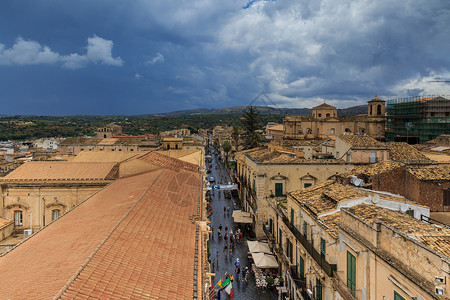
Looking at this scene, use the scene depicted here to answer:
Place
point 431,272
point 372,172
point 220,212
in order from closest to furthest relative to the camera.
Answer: point 431,272 < point 372,172 < point 220,212

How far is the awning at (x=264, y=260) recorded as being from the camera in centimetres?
2470

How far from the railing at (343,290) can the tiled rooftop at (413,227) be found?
2.52 metres

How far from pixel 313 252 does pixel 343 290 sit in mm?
3733

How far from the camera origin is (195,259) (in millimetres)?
12805

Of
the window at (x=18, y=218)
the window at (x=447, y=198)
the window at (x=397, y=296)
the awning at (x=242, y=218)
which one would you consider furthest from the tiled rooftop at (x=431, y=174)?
the window at (x=18, y=218)

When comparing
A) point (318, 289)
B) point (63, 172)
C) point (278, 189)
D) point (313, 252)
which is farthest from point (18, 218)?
point (318, 289)

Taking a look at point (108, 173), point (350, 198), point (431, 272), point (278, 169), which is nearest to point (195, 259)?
point (431, 272)

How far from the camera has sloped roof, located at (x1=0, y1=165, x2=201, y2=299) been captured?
9.01m

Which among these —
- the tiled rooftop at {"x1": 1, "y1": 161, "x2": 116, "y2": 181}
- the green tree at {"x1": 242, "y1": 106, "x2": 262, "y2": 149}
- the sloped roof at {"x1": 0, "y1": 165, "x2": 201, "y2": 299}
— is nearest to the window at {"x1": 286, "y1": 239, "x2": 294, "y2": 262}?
the sloped roof at {"x1": 0, "y1": 165, "x2": 201, "y2": 299}

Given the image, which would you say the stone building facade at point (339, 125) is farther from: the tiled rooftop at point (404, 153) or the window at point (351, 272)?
the window at point (351, 272)

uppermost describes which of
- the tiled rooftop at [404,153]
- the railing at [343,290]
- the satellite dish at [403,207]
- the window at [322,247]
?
the tiled rooftop at [404,153]

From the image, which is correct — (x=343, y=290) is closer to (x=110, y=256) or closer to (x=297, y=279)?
(x=297, y=279)

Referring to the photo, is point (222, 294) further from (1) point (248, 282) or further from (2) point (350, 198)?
(2) point (350, 198)

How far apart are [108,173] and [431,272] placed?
27.2m
